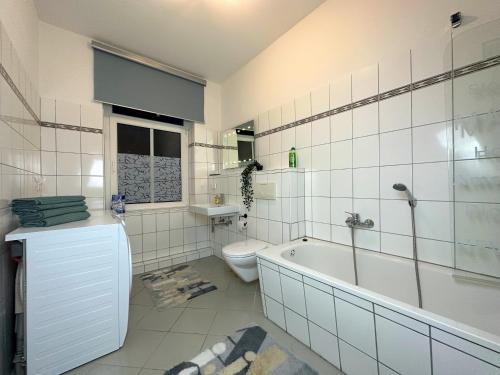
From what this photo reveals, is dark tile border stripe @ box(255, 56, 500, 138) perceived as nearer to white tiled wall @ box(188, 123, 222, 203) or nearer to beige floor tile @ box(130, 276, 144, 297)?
white tiled wall @ box(188, 123, 222, 203)

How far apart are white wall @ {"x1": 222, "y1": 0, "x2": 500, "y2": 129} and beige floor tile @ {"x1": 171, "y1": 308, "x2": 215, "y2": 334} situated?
84.6 inches

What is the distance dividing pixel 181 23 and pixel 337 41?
1.45m

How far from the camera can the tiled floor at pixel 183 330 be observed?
1197mm

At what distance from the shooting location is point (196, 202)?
112 inches

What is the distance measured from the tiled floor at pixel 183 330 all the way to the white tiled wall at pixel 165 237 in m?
0.46

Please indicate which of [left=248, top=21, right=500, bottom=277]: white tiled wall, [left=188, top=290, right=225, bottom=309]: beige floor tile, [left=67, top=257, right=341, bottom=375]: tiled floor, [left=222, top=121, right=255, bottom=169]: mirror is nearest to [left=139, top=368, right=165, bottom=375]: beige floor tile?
[left=67, top=257, right=341, bottom=375]: tiled floor

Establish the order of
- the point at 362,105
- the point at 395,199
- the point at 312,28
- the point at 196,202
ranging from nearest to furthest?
the point at 395,199
the point at 362,105
the point at 312,28
the point at 196,202

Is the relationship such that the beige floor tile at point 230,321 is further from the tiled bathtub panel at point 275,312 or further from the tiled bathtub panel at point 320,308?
the tiled bathtub panel at point 320,308

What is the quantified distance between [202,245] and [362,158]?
93.0 inches

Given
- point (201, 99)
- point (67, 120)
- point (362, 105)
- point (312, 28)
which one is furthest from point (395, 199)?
point (67, 120)

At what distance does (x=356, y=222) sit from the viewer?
5.29ft

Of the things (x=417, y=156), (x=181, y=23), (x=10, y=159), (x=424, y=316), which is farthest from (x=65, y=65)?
(x=424, y=316)

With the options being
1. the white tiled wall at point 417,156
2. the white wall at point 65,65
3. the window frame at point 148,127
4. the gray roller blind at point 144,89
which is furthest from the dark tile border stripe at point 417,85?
the white wall at point 65,65

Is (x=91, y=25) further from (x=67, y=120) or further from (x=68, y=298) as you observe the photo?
(x=68, y=298)
